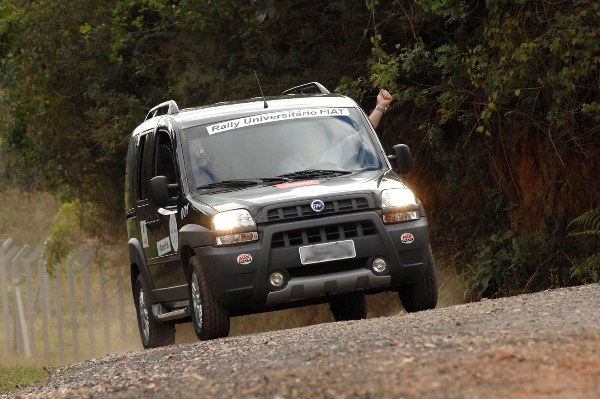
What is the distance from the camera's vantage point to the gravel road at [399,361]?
22.9ft

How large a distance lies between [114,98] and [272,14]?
16.5ft

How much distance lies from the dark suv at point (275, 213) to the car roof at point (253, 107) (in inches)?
0.7

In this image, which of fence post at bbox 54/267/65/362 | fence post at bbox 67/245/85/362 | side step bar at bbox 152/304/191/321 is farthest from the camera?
fence post at bbox 54/267/65/362

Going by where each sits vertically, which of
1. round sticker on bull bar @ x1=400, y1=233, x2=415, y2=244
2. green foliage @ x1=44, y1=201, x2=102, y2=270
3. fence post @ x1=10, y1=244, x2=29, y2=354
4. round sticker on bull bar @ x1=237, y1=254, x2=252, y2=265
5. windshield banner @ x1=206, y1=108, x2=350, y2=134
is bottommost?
fence post @ x1=10, y1=244, x2=29, y2=354

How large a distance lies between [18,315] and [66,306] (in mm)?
1781

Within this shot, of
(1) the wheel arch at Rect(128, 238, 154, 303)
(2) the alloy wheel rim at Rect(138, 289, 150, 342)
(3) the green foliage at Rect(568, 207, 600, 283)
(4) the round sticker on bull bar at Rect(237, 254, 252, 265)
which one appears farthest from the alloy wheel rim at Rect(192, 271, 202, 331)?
(3) the green foliage at Rect(568, 207, 600, 283)

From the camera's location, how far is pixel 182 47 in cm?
2227

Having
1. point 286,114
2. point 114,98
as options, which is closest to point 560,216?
point 286,114

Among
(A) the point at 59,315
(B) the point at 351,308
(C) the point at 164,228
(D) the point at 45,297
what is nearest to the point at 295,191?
Result: (C) the point at 164,228

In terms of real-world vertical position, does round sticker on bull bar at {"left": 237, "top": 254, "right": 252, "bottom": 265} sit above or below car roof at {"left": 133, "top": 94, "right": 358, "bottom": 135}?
below

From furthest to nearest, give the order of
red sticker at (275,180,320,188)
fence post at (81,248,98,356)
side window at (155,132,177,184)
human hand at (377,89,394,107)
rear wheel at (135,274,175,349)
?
1. fence post at (81,248,98,356)
2. human hand at (377,89,394,107)
3. rear wheel at (135,274,175,349)
4. side window at (155,132,177,184)
5. red sticker at (275,180,320,188)

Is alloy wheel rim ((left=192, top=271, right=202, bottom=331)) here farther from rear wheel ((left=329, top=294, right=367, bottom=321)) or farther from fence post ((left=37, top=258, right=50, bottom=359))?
fence post ((left=37, top=258, right=50, bottom=359))

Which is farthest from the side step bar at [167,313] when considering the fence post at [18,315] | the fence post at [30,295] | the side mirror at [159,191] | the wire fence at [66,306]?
the fence post at [30,295]

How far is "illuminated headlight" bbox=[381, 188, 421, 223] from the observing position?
12.0 meters
